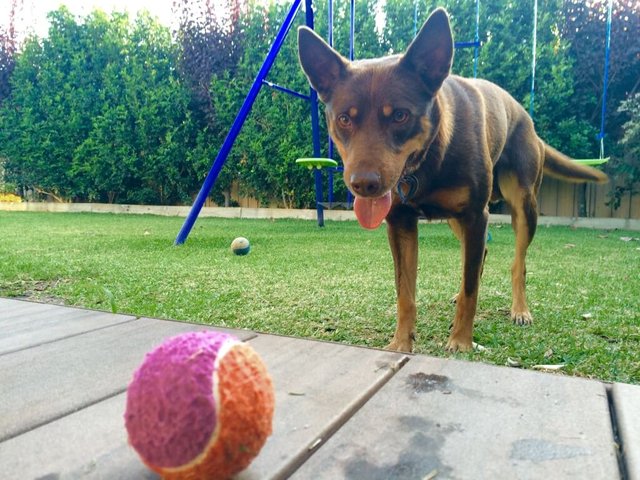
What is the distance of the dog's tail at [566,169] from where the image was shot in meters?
3.46

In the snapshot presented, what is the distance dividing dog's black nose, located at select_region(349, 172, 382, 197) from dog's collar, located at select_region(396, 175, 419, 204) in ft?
0.77

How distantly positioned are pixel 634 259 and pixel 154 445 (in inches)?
210

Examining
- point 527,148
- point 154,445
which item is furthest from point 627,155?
point 154,445

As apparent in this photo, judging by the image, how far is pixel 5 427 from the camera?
1.18m

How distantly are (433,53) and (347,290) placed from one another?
63.9 inches

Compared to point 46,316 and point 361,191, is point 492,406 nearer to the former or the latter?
point 361,191

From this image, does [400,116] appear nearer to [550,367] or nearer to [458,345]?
[458,345]

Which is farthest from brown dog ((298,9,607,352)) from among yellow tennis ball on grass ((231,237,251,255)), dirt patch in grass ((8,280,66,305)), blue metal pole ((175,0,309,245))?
blue metal pole ((175,0,309,245))

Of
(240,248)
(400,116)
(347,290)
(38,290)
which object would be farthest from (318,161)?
(400,116)

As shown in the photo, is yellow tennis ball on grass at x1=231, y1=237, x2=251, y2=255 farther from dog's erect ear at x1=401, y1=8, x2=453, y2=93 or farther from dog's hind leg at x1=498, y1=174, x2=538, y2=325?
dog's erect ear at x1=401, y1=8, x2=453, y2=93

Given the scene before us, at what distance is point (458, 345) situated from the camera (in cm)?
211

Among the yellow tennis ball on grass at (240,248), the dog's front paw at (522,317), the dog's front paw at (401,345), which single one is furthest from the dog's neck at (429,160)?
the yellow tennis ball on grass at (240,248)

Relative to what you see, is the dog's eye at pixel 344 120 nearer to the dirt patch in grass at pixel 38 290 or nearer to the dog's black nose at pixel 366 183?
the dog's black nose at pixel 366 183

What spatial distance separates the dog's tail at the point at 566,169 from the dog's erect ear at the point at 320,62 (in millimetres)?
1981
